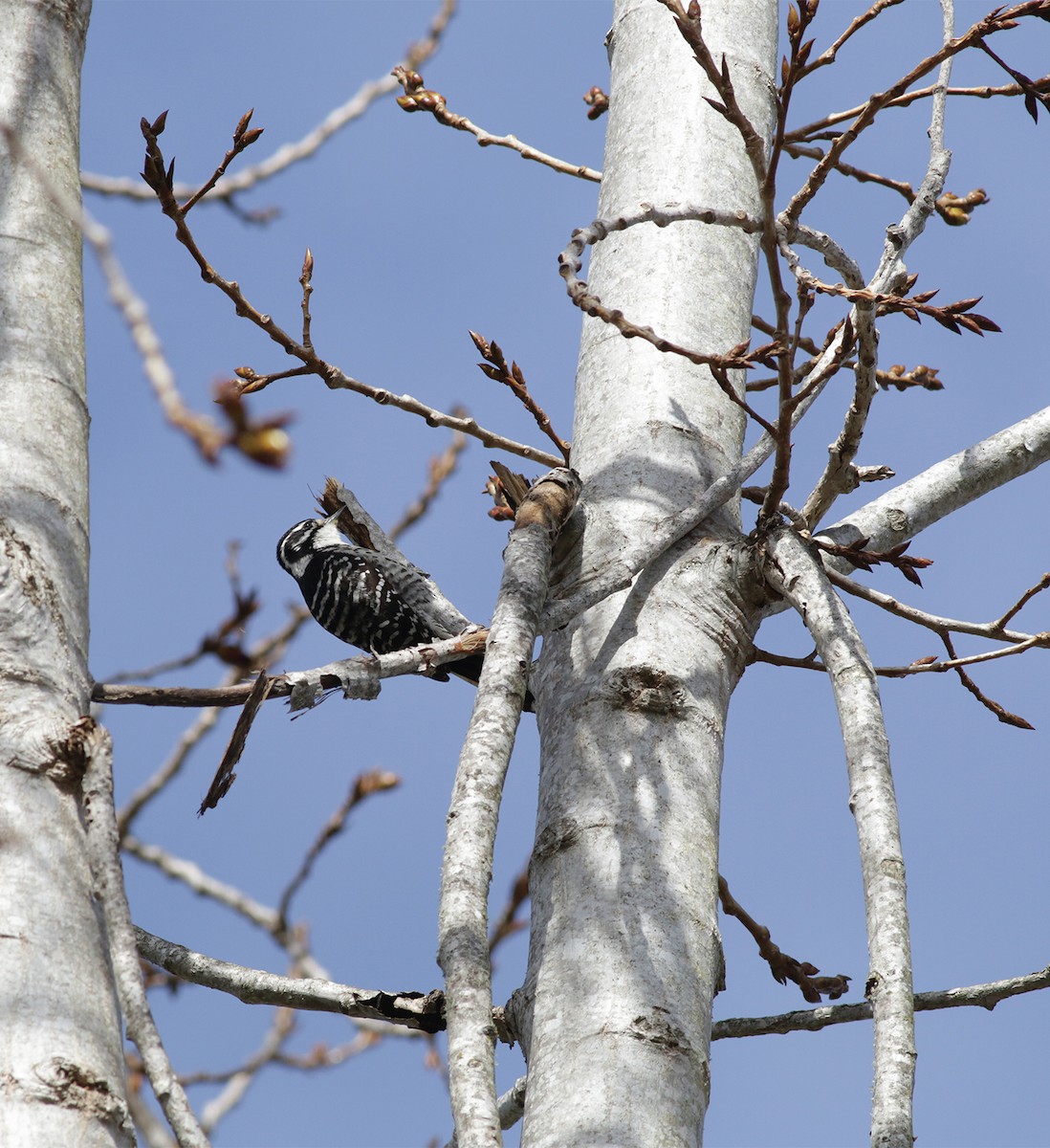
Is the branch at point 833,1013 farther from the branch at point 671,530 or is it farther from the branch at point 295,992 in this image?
the branch at point 671,530

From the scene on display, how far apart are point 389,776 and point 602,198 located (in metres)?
1.94

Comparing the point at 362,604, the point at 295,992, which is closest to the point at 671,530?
the point at 295,992

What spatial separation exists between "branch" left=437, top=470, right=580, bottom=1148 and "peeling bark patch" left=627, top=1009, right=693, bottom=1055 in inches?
15.9

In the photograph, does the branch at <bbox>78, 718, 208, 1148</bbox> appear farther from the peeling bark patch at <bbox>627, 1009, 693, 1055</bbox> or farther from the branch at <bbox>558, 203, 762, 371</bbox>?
the branch at <bbox>558, 203, 762, 371</bbox>

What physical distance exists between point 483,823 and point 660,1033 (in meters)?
0.48

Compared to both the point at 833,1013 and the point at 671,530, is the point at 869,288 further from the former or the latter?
the point at 833,1013

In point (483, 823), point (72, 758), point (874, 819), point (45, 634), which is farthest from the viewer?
point (874, 819)

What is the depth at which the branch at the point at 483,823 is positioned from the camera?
5.98ft

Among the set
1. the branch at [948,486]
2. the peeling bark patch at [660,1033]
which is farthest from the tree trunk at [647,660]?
the branch at [948,486]

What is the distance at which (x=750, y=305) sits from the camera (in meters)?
3.61

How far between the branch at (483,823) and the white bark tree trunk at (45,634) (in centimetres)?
45

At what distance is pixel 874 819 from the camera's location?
7.50 feet

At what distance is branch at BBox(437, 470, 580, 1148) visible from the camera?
1.82 meters

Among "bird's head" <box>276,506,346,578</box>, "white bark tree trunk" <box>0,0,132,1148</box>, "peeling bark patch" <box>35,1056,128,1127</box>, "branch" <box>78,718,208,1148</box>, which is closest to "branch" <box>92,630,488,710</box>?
"white bark tree trunk" <box>0,0,132,1148</box>
